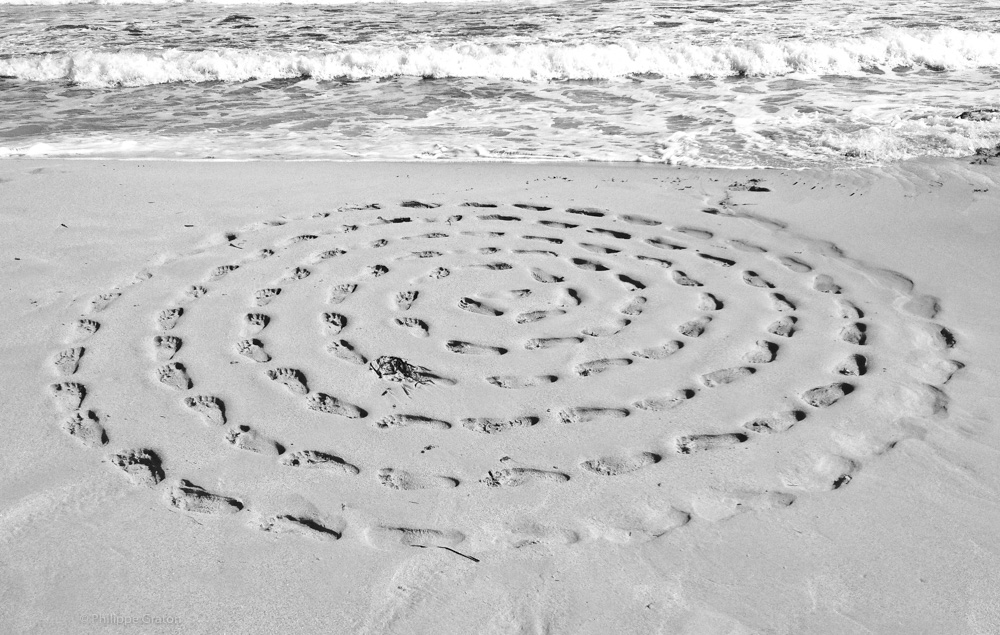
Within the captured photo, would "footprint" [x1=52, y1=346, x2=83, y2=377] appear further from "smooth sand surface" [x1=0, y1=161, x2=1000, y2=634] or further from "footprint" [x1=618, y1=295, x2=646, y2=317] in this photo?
"footprint" [x1=618, y1=295, x2=646, y2=317]

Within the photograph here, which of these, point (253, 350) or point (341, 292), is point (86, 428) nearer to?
point (253, 350)

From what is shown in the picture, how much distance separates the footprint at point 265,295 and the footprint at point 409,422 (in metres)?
1.08

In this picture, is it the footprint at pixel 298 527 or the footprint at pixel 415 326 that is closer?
the footprint at pixel 298 527

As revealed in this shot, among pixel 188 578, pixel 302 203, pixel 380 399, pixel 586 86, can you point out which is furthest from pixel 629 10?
A: pixel 188 578

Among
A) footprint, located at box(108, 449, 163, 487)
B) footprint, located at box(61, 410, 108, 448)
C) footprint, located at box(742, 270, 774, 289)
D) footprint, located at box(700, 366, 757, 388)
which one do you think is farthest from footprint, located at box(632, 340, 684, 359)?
footprint, located at box(61, 410, 108, 448)

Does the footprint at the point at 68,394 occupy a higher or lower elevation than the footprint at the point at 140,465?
higher

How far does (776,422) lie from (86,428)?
2.23 metres

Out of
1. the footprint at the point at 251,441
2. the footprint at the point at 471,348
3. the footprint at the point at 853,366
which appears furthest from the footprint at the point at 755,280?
the footprint at the point at 251,441

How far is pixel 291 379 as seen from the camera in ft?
9.46

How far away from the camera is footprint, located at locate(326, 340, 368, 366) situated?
3023mm

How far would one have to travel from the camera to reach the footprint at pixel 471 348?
3.12m

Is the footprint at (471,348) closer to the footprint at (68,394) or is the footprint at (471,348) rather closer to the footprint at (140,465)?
the footprint at (140,465)

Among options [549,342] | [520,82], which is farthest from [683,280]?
[520,82]

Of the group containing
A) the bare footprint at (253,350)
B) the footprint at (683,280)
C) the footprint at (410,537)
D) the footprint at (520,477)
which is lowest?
the footprint at (410,537)
